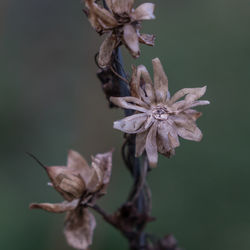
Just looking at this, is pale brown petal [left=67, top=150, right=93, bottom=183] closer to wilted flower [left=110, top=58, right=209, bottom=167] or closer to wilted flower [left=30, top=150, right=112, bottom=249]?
wilted flower [left=30, top=150, right=112, bottom=249]

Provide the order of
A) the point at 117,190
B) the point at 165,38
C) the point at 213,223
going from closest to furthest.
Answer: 1. the point at 213,223
2. the point at 117,190
3. the point at 165,38

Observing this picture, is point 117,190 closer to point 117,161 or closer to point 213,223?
point 117,161

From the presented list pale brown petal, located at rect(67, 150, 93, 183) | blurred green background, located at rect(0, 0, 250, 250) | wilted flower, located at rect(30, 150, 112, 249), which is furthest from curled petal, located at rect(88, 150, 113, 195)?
blurred green background, located at rect(0, 0, 250, 250)

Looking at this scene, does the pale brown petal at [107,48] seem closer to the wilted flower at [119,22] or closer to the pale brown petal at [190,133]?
the wilted flower at [119,22]

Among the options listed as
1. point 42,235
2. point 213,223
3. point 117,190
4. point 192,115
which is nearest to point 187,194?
point 213,223

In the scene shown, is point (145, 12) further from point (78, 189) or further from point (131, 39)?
point (78, 189)

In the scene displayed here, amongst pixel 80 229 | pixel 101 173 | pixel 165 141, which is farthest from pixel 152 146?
pixel 80 229
